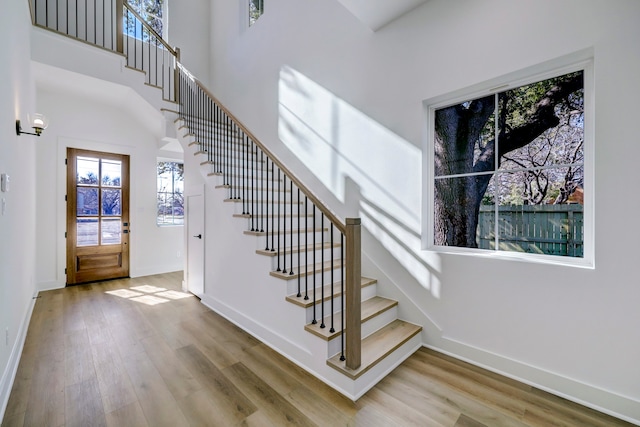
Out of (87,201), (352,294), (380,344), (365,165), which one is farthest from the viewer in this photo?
(87,201)

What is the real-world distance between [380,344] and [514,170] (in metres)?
1.76

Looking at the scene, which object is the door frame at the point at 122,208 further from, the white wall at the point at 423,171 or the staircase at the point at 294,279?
the white wall at the point at 423,171

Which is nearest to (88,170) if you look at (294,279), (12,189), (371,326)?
(12,189)

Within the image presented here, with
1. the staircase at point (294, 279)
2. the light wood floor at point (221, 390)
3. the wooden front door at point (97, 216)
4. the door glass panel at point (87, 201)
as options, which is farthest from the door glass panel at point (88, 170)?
the light wood floor at point (221, 390)

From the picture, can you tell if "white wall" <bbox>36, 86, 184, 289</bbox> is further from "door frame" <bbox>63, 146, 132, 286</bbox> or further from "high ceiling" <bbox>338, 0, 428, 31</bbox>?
"high ceiling" <bbox>338, 0, 428, 31</bbox>

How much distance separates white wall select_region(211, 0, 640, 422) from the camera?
1.74m

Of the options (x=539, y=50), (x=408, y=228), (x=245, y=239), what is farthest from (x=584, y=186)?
(x=245, y=239)

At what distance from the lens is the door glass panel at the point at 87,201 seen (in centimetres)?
467

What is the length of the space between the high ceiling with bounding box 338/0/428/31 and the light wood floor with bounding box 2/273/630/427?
3.10 metres

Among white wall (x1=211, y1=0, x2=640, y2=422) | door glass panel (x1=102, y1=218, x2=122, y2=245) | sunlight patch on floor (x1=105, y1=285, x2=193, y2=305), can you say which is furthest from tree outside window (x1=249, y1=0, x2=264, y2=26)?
sunlight patch on floor (x1=105, y1=285, x2=193, y2=305)

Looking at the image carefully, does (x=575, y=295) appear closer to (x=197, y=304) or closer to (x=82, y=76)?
(x=197, y=304)

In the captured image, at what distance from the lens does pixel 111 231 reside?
196 inches

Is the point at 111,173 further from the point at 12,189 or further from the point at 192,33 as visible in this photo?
the point at 192,33

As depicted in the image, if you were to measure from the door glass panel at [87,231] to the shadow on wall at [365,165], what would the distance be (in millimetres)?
3667
